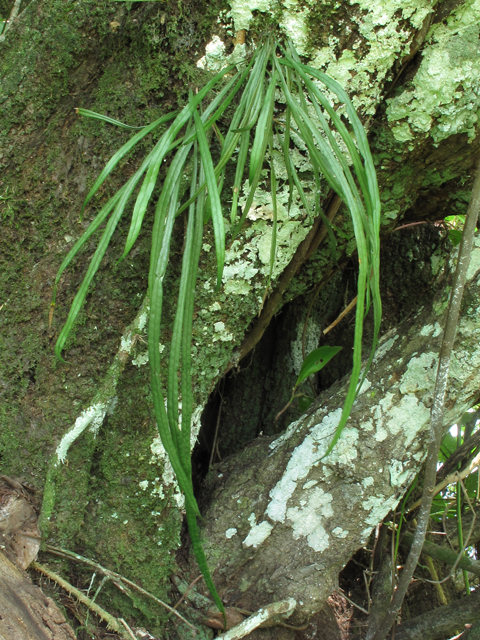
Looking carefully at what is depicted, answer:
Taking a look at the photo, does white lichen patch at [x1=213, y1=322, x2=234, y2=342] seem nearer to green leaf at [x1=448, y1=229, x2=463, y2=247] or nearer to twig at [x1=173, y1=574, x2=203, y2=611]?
twig at [x1=173, y1=574, x2=203, y2=611]

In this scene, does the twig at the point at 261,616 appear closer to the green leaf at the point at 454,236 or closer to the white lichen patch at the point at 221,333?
the white lichen patch at the point at 221,333

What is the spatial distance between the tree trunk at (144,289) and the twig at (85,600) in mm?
36

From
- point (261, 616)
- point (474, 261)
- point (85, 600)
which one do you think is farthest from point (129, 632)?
point (474, 261)

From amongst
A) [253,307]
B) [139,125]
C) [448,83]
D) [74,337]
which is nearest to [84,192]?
[139,125]

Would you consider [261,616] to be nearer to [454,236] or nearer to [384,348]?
[384,348]

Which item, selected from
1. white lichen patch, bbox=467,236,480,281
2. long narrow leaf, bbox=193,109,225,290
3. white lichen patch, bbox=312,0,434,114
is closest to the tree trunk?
white lichen patch, bbox=312,0,434,114

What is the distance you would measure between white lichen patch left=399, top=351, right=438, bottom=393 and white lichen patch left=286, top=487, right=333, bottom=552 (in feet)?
0.79

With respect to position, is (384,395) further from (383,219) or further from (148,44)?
(148,44)

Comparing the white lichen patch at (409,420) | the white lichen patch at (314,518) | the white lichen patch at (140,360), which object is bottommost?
the white lichen patch at (314,518)

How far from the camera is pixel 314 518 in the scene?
0.83 meters

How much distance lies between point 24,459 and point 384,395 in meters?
0.63

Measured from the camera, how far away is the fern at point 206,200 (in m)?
0.53

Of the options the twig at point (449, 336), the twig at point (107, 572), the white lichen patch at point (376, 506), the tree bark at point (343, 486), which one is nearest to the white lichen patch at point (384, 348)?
the tree bark at point (343, 486)

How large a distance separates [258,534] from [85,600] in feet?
0.99
